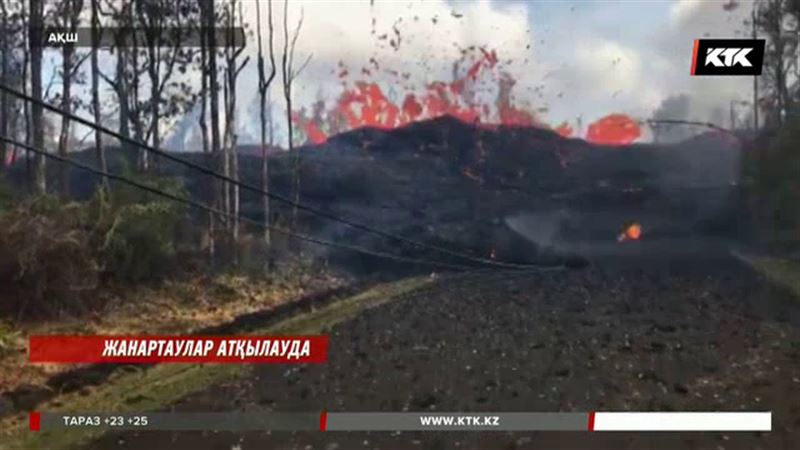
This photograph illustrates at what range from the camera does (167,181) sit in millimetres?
3154

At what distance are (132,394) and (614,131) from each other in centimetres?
203

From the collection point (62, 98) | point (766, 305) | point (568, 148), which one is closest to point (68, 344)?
point (62, 98)

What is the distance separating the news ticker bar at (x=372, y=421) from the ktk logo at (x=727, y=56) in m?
1.23

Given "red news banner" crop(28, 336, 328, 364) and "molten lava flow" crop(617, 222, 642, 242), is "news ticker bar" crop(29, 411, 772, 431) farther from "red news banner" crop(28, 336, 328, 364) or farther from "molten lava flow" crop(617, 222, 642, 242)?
"molten lava flow" crop(617, 222, 642, 242)

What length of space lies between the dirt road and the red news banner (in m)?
0.07

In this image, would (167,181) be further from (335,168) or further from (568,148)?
(568,148)

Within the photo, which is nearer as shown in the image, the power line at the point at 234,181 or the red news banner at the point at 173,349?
the red news banner at the point at 173,349

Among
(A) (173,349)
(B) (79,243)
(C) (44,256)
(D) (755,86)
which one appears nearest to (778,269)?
(D) (755,86)

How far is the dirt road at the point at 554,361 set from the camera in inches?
115

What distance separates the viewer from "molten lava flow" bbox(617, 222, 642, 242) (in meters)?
3.00

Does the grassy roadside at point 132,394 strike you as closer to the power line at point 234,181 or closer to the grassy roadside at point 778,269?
the power line at point 234,181

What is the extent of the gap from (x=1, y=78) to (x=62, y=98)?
232 millimetres

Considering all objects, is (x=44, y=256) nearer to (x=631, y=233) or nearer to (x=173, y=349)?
(x=173, y=349)

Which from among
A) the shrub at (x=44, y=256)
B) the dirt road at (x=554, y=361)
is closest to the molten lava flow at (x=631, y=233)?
the dirt road at (x=554, y=361)
